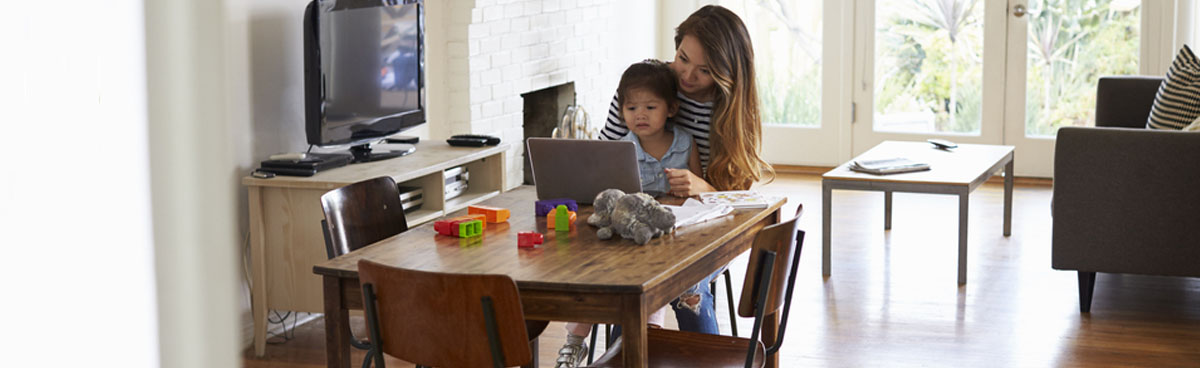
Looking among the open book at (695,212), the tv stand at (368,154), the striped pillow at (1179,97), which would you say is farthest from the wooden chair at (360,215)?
the striped pillow at (1179,97)

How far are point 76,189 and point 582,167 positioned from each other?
2226 millimetres

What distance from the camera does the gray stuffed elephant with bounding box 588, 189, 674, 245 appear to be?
217 centimetres

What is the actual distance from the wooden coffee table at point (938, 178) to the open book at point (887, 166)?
0.10 feet

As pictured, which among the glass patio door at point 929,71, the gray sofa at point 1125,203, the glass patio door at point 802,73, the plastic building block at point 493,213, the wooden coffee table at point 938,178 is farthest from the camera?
the glass patio door at point 802,73

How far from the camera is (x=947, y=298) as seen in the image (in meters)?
3.99

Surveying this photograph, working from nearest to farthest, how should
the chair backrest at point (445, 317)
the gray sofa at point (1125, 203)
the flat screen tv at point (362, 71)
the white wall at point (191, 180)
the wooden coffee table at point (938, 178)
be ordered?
the white wall at point (191, 180) < the chair backrest at point (445, 317) < the flat screen tv at point (362, 71) < the gray sofa at point (1125, 203) < the wooden coffee table at point (938, 178)

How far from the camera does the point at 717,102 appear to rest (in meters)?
2.73

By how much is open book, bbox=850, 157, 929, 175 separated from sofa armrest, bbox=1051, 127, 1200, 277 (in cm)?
75

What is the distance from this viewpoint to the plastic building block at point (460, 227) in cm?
227

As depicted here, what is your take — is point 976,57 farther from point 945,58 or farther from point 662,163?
point 662,163

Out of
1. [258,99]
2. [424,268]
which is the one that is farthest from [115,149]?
[258,99]

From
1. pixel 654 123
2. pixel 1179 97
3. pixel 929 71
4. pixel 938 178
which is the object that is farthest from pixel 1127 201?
pixel 929 71

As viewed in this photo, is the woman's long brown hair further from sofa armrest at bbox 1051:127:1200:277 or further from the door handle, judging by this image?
the door handle

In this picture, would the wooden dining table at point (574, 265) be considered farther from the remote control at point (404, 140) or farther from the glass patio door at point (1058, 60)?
the glass patio door at point (1058, 60)
